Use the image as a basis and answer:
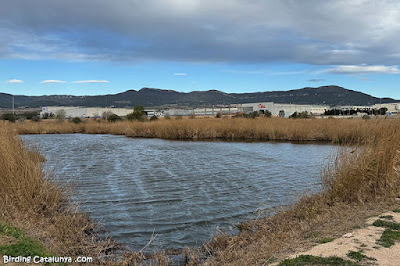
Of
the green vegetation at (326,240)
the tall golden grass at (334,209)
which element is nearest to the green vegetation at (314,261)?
the tall golden grass at (334,209)

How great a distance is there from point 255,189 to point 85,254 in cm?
638

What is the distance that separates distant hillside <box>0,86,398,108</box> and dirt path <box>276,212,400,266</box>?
14791 centimetres

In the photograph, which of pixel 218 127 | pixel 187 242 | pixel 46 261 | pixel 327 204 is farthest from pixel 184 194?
pixel 218 127

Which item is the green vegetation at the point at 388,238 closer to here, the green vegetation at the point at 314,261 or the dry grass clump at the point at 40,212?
the green vegetation at the point at 314,261

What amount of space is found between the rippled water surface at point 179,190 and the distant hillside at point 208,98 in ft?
453

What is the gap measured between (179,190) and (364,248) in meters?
6.80

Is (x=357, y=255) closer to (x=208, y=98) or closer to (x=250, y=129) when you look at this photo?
(x=250, y=129)

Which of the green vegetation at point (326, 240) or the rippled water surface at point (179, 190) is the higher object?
the green vegetation at point (326, 240)

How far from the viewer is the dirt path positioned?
13.7 feet

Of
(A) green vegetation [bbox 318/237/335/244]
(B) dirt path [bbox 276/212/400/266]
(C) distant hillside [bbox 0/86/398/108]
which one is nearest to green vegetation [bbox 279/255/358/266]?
(B) dirt path [bbox 276/212/400/266]

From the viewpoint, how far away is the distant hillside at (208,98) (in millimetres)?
150250

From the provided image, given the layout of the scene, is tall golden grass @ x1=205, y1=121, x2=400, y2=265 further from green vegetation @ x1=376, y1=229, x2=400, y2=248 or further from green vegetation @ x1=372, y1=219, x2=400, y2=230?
green vegetation @ x1=376, y1=229, x2=400, y2=248

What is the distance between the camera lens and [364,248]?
4574 millimetres

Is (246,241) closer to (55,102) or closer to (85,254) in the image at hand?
(85,254)
